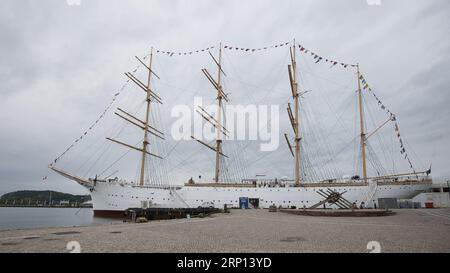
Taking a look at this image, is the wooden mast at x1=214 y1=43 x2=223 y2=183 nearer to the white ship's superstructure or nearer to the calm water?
the white ship's superstructure

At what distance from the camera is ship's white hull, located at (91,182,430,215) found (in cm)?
4309

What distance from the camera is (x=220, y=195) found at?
158 ft

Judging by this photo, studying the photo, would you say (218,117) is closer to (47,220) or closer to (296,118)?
(296,118)

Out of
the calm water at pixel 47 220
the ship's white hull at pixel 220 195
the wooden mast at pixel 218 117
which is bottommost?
the calm water at pixel 47 220

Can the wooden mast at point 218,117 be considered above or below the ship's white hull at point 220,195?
above

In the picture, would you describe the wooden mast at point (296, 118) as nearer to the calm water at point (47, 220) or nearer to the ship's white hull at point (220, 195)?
the ship's white hull at point (220, 195)

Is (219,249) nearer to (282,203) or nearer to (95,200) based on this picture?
(282,203)

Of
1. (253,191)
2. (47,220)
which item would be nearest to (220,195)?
(253,191)

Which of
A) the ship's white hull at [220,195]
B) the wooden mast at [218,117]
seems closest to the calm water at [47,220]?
the ship's white hull at [220,195]

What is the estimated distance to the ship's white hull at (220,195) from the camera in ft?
141

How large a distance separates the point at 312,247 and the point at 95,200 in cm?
4534
